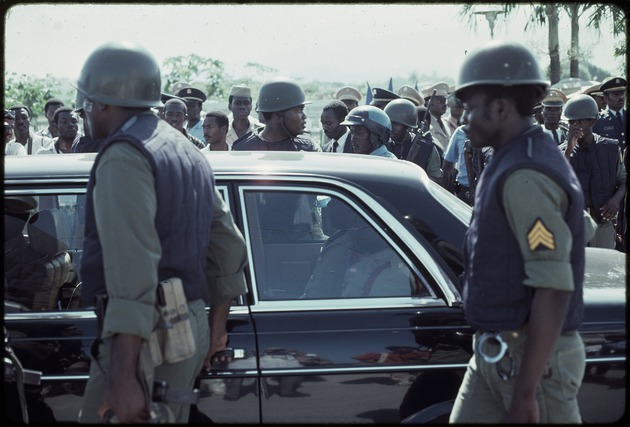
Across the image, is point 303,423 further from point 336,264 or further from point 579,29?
point 579,29

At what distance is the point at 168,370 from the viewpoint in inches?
114

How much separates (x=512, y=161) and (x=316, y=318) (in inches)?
41.8

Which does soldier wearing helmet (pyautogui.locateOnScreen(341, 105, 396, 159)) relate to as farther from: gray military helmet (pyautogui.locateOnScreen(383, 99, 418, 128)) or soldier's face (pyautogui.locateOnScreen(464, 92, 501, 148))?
soldier's face (pyautogui.locateOnScreen(464, 92, 501, 148))

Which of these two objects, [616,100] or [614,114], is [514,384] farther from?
[616,100]

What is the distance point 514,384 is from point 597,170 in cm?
586

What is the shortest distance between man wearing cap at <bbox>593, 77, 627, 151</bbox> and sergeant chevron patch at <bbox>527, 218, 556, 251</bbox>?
8185 millimetres

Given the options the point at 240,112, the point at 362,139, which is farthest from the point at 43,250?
the point at 240,112

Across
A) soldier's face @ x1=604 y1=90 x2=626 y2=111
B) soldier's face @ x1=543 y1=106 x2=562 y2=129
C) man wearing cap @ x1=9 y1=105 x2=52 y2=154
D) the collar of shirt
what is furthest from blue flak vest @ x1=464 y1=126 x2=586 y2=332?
soldier's face @ x1=604 y1=90 x2=626 y2=111

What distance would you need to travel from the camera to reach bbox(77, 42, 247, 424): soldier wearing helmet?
8.66 ft

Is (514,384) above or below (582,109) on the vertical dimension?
below

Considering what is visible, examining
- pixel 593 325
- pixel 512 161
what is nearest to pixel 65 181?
pixel 512 161

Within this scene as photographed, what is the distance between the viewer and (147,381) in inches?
107

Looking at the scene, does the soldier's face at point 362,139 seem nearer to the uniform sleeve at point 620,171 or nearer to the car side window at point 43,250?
the uniform sleeve at point 620,171

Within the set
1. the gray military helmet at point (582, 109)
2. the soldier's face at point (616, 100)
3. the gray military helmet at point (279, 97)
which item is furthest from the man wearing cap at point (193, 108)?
the soldier's face at point (616, 100)
